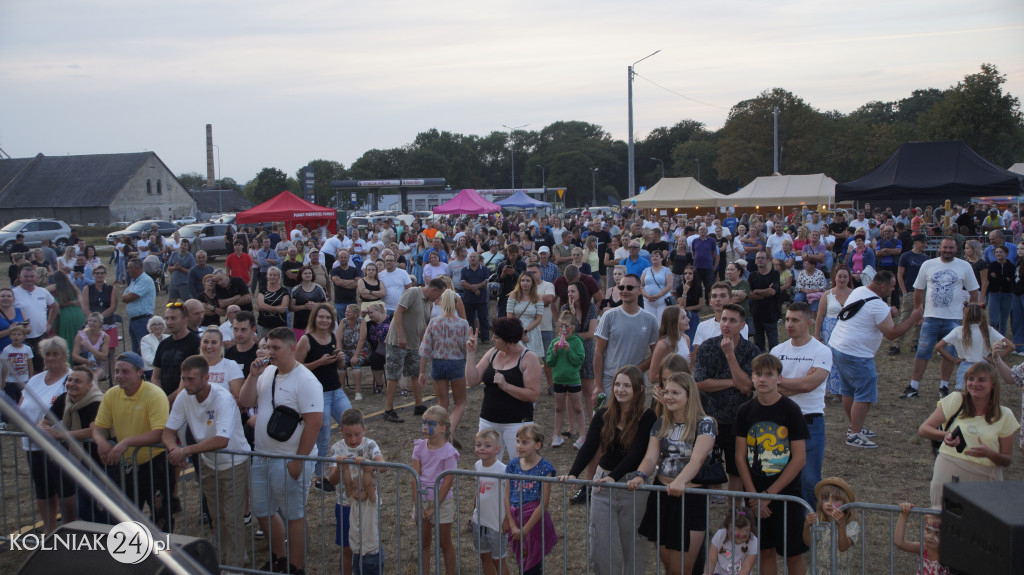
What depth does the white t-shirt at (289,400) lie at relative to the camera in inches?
197

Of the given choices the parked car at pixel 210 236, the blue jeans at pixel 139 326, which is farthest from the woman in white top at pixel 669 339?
the parked car at pixel 210 236

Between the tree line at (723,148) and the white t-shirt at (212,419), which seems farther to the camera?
the tree line at (723,148)

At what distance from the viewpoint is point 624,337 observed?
6.54 metres

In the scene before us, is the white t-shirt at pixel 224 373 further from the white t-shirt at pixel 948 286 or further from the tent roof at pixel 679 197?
the tent roof at pixel 679 197

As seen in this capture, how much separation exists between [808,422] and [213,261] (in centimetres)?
2879

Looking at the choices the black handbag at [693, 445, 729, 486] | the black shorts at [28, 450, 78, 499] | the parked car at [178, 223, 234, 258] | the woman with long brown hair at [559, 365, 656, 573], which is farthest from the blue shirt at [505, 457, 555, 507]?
the parked car at [178, 223, 234, 258]

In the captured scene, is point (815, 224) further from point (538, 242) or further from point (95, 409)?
point (95, 409)

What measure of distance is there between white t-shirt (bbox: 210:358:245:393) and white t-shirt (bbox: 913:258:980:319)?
7274 millimetres

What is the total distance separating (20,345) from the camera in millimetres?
7727

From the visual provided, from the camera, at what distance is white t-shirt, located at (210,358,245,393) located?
18.7 feet

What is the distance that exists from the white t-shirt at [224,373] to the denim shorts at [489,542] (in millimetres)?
2339

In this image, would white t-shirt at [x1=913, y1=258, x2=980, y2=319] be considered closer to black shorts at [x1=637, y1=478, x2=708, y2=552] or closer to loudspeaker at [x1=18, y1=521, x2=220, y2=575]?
black shorts at [x1=637, y1=478, x2=708, y2=552]

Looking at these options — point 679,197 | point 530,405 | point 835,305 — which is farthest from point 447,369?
point 679,197

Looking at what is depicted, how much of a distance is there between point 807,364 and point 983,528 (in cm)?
283
